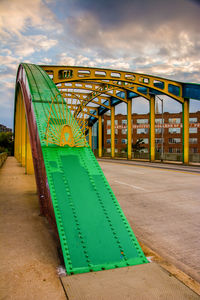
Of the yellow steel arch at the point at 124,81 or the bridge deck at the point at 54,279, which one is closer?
the bridge deck at the point at 54,279

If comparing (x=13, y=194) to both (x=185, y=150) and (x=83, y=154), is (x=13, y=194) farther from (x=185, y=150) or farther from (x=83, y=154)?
(x=185, y=150)

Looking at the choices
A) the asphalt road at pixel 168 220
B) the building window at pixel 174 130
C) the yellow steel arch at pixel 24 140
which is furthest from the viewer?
the building window at pixel 174 130

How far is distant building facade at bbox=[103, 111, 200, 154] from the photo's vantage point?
249 ft

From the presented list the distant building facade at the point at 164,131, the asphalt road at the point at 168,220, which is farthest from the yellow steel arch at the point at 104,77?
the distant building facade at the point at 164,131

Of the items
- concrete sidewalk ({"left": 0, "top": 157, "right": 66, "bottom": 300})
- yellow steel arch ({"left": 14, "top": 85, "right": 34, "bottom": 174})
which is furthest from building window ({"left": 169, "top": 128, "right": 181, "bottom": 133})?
concrete sidewalk ({"left": 0, "top": 157, "right": 66, "bottom": 300})

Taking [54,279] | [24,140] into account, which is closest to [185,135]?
[24,140]

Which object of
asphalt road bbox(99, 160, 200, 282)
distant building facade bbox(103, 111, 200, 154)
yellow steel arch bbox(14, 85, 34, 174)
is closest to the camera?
asphalt road bbox(99, 160, 200, 282)

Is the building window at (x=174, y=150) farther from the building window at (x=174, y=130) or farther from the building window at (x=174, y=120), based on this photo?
the building window at (x=174, y=120)

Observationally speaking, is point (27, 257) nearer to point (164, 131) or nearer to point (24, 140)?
point (24, 140)

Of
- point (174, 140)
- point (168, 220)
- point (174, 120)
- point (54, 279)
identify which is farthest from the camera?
point (174, 120)

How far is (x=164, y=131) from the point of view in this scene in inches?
3103

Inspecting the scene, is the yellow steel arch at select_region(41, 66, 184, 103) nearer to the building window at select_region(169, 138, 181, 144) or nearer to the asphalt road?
the asphalt road

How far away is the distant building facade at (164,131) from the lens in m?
75.9

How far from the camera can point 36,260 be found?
440cm
